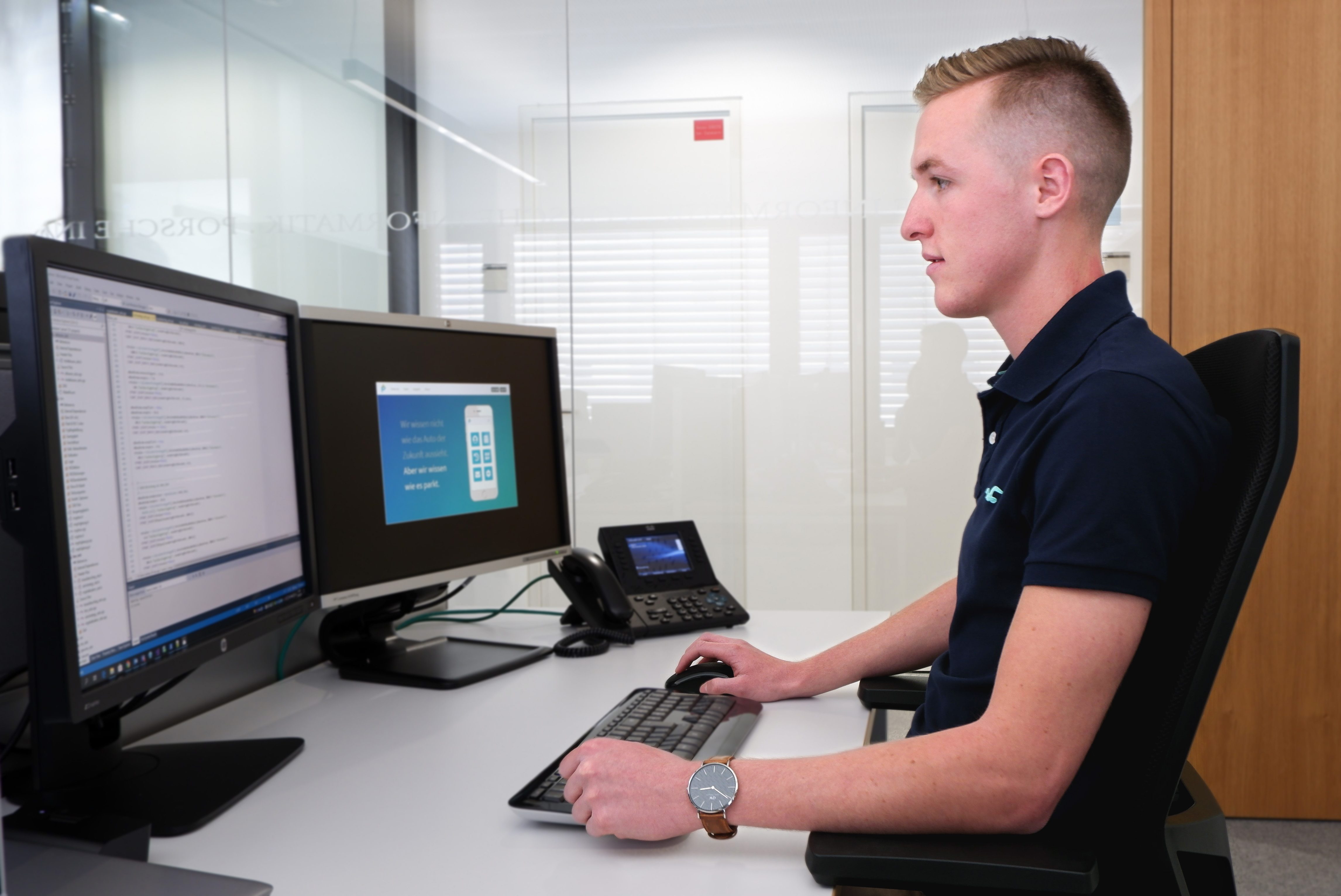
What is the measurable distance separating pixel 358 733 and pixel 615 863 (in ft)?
1.53

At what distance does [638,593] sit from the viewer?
1.69 m

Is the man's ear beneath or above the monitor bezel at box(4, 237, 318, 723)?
above

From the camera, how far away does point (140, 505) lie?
0.87 metres

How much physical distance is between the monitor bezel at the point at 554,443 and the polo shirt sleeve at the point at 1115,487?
89 centimetres

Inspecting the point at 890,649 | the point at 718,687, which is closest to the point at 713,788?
the point at 718,687

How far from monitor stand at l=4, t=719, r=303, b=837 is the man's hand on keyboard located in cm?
35

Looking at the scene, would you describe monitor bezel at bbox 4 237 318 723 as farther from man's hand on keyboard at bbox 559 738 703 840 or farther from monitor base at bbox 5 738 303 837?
man's hand on keyboard at bbox 559 738 703 840

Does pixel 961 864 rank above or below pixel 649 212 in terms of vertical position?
below

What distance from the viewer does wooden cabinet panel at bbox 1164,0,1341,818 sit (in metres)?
2.51

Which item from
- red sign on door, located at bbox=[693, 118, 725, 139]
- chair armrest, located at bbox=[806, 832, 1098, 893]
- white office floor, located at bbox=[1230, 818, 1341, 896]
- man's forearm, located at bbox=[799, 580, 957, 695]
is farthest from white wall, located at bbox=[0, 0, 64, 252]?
white office floor, located at bbox=[1230, 818, 1341, 896]

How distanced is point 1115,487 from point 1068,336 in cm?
24

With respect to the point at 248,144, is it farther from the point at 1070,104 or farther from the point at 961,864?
the point at 961,864

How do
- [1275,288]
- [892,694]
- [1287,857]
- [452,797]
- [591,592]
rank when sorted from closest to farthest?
[452,797] → [892,694] → [591,592] → [1287,857] → [1275,288]

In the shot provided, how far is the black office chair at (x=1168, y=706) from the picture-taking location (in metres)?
0.76
